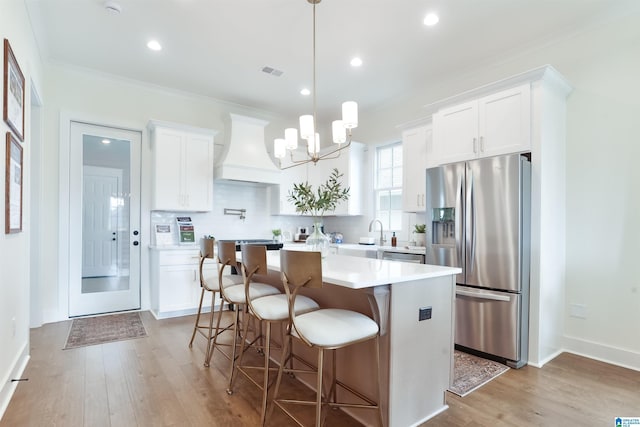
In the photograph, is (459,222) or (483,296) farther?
(459,222)

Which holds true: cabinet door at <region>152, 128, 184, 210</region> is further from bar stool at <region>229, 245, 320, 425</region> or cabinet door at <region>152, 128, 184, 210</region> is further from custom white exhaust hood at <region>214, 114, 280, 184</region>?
bar stool at <region>229, 245, 320, 425</region>

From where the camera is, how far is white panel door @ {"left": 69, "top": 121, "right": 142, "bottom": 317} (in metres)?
4.19

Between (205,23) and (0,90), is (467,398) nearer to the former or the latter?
(0,90)

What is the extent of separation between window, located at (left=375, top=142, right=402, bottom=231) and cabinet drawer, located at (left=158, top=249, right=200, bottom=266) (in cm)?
286

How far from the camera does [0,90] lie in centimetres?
211

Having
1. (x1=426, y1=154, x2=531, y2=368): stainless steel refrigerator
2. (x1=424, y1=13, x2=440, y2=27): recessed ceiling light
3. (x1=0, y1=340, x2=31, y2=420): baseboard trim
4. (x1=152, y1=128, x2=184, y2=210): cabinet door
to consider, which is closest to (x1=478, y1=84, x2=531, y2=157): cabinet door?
(x1=426, y1=154, x2=531, y2=368): stainless steel refrigerator

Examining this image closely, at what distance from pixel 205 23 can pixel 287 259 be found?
2677 millimetres

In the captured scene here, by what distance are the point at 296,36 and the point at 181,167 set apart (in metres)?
2.35

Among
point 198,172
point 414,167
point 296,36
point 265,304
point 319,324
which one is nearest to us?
point 319,324

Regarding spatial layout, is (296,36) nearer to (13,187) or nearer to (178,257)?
(13,187)

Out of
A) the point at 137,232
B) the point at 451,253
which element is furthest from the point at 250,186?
the point at 451,253

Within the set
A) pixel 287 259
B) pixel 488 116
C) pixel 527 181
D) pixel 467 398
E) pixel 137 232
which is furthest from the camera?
pixel 137 232

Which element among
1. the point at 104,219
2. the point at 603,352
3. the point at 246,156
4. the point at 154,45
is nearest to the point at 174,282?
the point at 104,219

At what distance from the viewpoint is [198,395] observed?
2.30 meters
